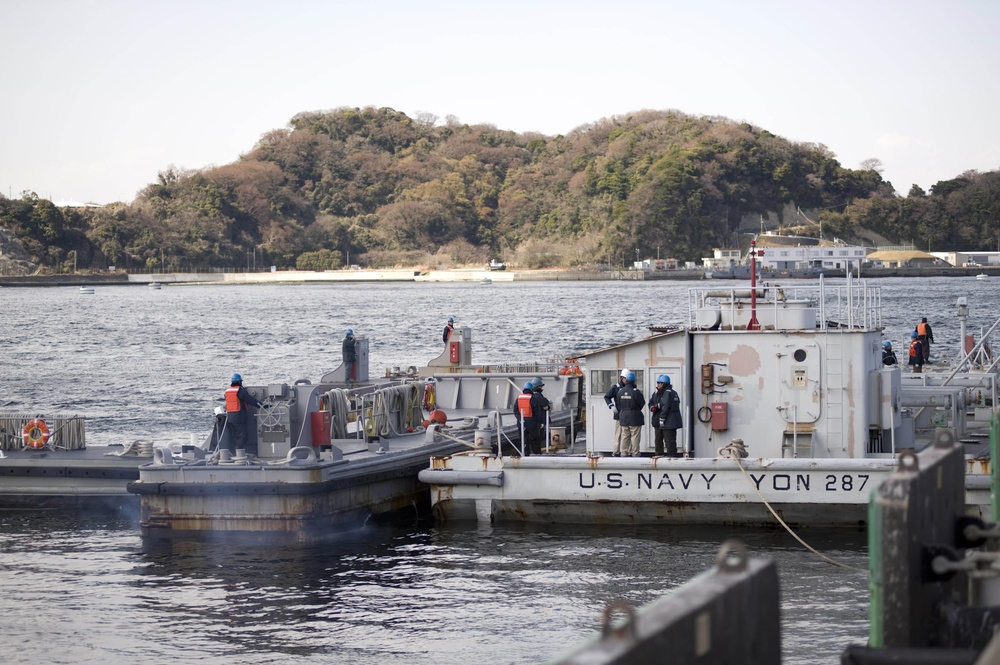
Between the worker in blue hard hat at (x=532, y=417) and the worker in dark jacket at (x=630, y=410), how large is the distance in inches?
82.5

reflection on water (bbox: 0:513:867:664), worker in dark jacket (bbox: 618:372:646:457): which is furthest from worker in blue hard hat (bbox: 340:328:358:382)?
worker in dark jacket (bbox: 618:372:646:457)

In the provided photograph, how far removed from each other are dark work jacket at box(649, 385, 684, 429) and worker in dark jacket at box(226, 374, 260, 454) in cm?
612

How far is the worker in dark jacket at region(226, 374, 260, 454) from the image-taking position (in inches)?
784

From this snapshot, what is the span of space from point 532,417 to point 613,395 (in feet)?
6.97

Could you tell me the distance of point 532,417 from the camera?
67.1 ft

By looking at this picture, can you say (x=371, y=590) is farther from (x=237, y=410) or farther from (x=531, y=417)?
(x=531, y=417)

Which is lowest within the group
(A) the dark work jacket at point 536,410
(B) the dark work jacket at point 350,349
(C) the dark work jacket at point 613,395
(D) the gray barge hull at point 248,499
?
(D) the gray barge hull at point 248,499

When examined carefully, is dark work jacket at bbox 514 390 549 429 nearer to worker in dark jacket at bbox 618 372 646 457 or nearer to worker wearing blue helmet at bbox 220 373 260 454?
worker in dark jacket at bbox 618 372 646 457

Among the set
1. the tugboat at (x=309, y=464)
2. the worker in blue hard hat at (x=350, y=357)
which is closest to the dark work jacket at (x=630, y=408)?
the tugboat at (x=309, y=464)

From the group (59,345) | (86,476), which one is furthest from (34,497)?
(59,345)

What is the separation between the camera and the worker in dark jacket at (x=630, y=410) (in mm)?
18453

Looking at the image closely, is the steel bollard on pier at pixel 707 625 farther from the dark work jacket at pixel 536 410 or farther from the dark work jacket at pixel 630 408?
the dark work jacket at pixel 536 410

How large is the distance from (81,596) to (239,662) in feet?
13.2

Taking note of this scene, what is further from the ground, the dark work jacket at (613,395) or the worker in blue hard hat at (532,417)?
the dark work jacket at (613,395)
